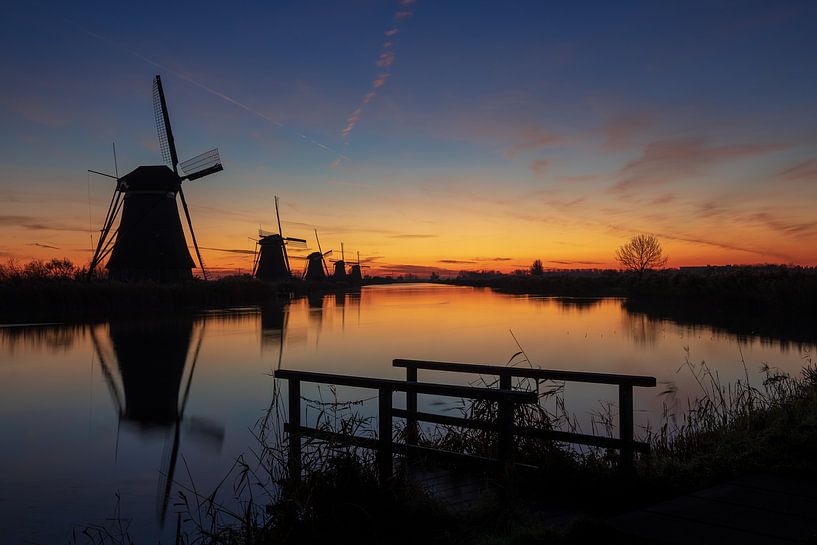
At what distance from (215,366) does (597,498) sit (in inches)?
582

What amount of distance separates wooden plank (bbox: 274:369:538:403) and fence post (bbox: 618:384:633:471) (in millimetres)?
1186

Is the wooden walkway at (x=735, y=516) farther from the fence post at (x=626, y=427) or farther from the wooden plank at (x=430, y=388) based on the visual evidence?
the wooden plank at (x=430, y=388)

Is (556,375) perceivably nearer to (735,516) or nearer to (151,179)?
(735,516)

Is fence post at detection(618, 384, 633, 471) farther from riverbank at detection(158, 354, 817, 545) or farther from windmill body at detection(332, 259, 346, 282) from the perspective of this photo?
windmill body at detection(332, 259, 346, 282)

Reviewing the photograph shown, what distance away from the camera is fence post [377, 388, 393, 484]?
524 cm

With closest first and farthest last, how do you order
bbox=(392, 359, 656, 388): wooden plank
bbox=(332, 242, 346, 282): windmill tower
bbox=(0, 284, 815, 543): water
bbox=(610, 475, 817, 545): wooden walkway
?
bbox=(610, 475, 817, 545): wooden walkway, bbox=(392, 359, 656, 388): wooden plank, bbox=(0, 284, 815, 543): water, bbox=(332, 242, 346, 282): windmill tower

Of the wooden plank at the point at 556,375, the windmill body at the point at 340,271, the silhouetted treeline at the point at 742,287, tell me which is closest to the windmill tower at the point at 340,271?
the windmill body at the point at 340,271

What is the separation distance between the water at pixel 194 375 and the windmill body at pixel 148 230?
622 cm

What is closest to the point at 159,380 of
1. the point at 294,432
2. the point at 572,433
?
the point at 294,432

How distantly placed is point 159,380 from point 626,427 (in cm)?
1318

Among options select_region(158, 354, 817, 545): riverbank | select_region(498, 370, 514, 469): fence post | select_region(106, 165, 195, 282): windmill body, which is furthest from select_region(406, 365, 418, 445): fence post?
select_region(106, 165, 195, 282): windmill body

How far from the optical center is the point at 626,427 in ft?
17.7

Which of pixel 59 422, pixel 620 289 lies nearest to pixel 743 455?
pixel 59 422

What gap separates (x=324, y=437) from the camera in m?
5.37
